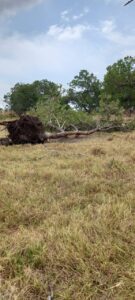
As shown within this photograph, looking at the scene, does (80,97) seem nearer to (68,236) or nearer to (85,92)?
(85,92)

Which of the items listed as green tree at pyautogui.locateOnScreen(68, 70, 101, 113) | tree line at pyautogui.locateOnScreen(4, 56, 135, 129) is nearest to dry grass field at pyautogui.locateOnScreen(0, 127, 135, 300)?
tree line at pyautogui.locateOnScreen(4, 56, 135, 129)

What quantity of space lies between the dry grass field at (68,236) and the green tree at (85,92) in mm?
34933

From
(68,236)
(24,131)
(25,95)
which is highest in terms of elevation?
(25,95)

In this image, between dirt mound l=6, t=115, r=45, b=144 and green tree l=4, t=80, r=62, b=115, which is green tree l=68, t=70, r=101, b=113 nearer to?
green tree l=4, t=80, r=62, b=115

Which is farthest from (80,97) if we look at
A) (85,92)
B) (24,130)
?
(24,130)

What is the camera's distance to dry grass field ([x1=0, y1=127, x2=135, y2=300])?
2867 mm

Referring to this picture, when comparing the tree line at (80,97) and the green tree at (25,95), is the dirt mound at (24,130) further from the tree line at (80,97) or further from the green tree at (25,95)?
the green tree at (25,95)

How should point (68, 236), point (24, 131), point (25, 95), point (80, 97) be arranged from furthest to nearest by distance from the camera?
point (25, 95) → point (80, 97) → point (24, 131) → point (68, 236)

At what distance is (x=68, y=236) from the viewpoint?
11.7 feet

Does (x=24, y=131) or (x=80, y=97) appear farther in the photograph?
(x=80, y=97)

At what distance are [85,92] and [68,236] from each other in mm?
39573

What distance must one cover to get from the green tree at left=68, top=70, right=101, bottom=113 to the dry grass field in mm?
34933

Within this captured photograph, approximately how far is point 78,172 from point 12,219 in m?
2.75

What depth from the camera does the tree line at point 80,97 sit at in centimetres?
1639
